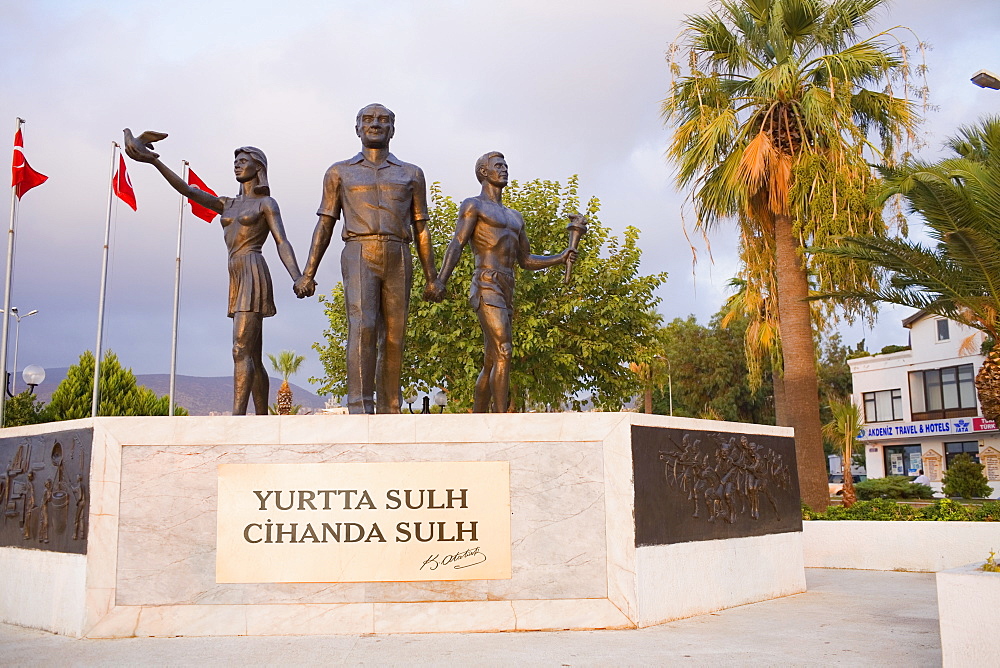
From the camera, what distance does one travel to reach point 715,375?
43.8 metres

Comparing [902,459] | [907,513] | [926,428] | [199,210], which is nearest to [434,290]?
[907,513]

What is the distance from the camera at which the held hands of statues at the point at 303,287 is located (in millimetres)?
8039

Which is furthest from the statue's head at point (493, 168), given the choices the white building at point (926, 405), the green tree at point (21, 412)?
the white building at point (926, 405)

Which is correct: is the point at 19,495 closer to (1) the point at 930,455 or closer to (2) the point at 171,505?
(2) the point at 171,505

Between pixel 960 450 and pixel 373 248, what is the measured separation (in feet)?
116

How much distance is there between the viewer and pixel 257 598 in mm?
6816

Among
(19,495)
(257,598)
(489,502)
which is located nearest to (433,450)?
(489,502)

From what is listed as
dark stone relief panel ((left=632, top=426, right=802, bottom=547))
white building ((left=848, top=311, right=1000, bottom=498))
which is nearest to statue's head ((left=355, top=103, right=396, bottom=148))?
dark stone relief panel ((left=632, top=426, right=802, bottom=547))

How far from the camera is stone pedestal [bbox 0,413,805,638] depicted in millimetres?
6801

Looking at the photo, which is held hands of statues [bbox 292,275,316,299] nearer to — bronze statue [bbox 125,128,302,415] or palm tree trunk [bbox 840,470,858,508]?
bronze statue [bbox 125,128,302,415]

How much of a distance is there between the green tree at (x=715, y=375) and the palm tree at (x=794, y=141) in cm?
2764

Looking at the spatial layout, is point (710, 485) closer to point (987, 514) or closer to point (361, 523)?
point (361, 523)

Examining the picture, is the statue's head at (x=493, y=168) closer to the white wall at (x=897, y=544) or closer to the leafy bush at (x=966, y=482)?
the white wall at (x=897, y=544)
